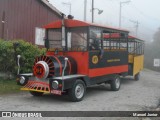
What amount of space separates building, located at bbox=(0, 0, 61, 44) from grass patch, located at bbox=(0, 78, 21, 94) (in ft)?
12.4

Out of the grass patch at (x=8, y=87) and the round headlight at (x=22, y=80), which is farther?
the grass patch at (x=8, y=87)

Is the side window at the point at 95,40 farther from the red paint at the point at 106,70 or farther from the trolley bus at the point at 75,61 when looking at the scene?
the red paint at the point at 106,70

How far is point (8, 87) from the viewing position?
1253cm

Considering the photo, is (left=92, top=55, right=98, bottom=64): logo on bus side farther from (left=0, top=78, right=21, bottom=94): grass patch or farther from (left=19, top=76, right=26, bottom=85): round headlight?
(left=0, top=78, right=21, bottom=94): grass patch

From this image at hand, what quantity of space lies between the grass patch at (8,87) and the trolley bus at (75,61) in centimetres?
118

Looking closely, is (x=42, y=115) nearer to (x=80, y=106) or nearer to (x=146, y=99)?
(x=80, y=106)

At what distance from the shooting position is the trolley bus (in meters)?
10.2

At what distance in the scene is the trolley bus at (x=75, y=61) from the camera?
10.2m

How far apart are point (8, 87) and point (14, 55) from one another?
1.50 m

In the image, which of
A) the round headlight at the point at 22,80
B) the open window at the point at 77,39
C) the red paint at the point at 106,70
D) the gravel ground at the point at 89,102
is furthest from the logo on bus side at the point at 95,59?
the round headlight at the point at 22,80

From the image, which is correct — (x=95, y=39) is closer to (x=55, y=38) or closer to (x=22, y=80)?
(x=55, y=38)

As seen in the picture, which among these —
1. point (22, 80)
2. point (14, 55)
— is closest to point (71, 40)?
point (22, 80)

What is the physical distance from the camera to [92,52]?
11422mm

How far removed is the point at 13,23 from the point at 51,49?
5628 millimetres
